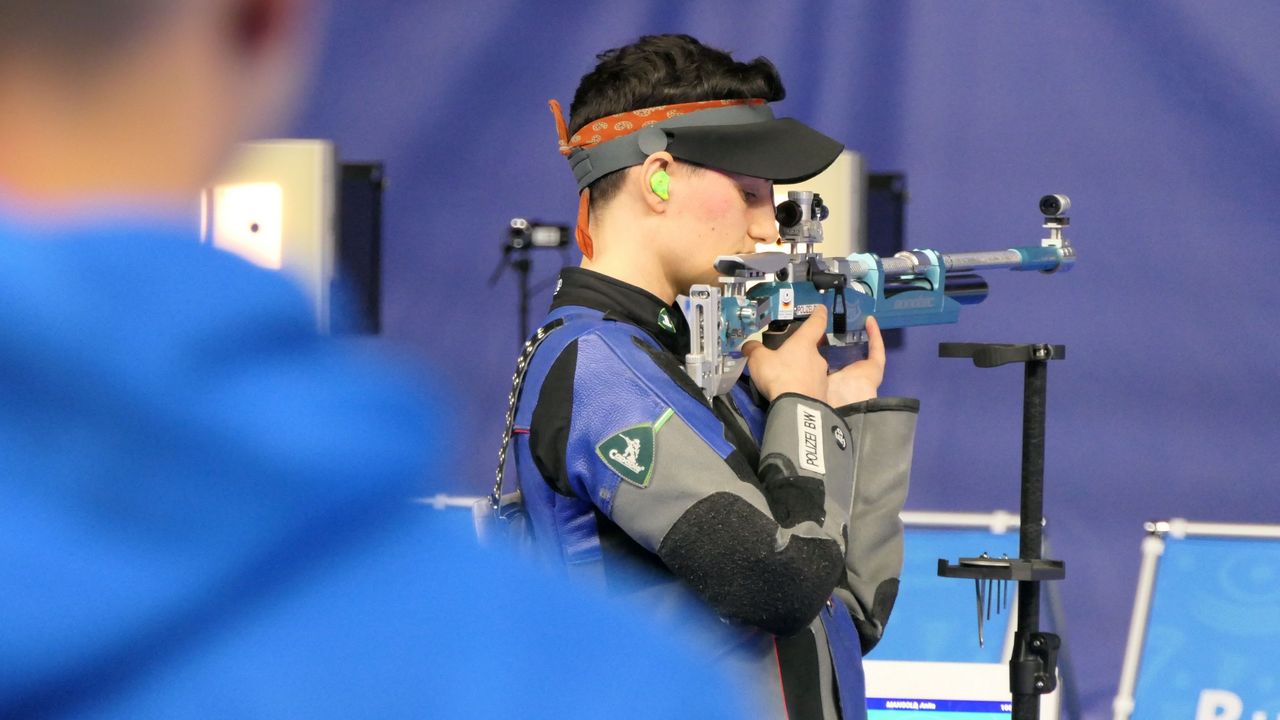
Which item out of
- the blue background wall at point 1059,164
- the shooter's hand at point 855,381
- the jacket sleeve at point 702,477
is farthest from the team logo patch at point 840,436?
the blue background wall at point 1059,164

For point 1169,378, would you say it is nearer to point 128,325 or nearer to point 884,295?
point 884,295

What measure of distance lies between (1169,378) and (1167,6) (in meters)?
0.84

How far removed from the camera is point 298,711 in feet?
1.16

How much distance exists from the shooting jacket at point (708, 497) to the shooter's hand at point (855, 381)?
11cm

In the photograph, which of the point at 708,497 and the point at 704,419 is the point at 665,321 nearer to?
the point at 704,419

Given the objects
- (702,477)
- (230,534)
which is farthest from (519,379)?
(230,534)

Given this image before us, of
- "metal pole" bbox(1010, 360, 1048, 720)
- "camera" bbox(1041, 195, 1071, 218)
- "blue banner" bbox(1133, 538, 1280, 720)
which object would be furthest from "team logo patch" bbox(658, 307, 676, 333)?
"blue banner" bbox(1133, 538, 1280, 720)

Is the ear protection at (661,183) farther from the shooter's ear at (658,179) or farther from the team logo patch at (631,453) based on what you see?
the team logo patch at (631,453)

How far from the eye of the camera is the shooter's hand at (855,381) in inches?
58.4

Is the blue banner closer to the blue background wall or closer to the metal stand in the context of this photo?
the blue background wall

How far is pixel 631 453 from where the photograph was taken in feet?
3.93

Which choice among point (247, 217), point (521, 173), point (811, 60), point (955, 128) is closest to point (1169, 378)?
point (955, 128)

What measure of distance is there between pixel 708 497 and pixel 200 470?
840 millimetres

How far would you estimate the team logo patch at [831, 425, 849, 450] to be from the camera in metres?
1.29
